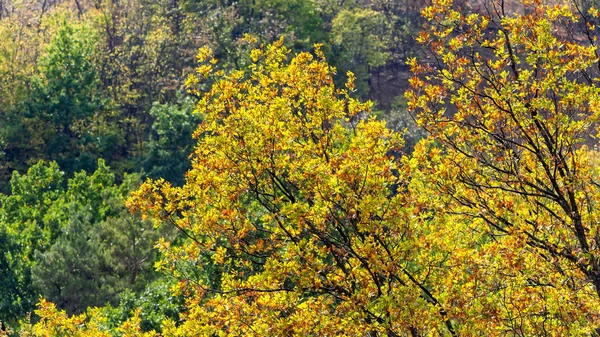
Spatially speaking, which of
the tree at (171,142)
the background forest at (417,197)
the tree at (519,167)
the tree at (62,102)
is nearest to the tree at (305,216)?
the background forest at (417,197)

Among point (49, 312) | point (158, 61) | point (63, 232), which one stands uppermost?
point (158, 61)

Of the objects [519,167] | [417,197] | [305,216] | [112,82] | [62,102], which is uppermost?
[112,82]

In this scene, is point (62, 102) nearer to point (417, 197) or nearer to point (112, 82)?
point (112, 82)

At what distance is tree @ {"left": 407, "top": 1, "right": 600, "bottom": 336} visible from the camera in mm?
10883

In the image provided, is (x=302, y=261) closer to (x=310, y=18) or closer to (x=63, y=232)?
(x=63, y=232)

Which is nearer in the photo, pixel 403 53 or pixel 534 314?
pixel 534 314

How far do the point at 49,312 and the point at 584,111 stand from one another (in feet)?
30.8

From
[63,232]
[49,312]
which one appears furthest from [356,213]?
[63,232]

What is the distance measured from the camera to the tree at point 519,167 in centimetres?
1088

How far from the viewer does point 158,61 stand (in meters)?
59.7

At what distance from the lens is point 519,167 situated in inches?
458

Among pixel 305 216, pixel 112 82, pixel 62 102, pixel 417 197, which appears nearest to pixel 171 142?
pixel 62 102

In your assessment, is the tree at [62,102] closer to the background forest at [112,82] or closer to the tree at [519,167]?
the background forest at [112,82]

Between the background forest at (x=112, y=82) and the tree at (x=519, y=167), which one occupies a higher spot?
the background forest at (x=112, y=82)
